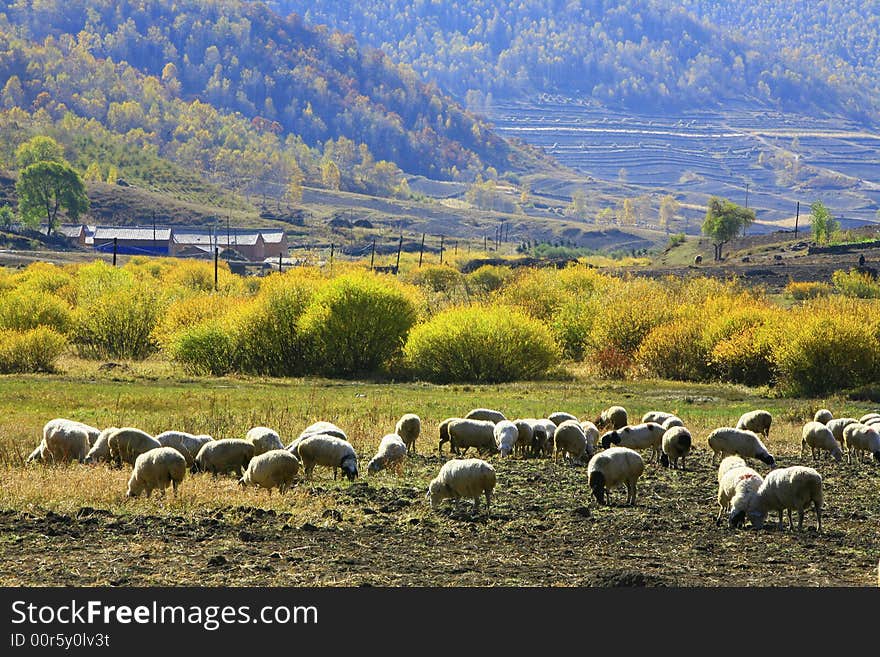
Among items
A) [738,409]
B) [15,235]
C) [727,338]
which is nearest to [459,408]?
[738,409]

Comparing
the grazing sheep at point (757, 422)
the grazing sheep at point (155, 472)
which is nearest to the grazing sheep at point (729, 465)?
the grazing sheep at point (155, 472)

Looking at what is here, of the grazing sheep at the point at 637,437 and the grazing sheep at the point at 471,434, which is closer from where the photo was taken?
the grazing sheep at the point at 637,437

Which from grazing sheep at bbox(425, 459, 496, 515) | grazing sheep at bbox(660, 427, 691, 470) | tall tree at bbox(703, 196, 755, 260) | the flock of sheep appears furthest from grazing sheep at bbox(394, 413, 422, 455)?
tall tree at bbox(703, 196, 755, 260)

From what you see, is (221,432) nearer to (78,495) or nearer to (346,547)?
(78,495)

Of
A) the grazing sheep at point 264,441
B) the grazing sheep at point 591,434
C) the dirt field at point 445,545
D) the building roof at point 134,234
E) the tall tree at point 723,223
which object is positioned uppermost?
the tall tree at point 723,223

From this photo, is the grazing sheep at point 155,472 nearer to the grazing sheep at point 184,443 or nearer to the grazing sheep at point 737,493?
the grazing sheep at point 184,443

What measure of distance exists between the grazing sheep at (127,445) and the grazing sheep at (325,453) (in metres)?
2.93

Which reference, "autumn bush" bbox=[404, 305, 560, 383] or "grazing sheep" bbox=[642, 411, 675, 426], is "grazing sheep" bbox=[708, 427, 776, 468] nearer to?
"grazing sheep" bbox=[642, 411, 675, 426]

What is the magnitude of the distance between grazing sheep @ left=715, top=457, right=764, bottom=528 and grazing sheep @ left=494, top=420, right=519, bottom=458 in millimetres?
7951

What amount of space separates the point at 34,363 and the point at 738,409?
105ft

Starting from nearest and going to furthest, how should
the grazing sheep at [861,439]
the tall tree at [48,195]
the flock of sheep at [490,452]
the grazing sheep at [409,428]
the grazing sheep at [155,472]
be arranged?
the flock of sheep at [490,452]
the grazing sheep at [155,472]
the grazing sheep at [861,439]
the grazing sheep at [409,428]
the tall tree at [48,195]

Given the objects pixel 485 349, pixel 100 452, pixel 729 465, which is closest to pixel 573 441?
pixel 729 465

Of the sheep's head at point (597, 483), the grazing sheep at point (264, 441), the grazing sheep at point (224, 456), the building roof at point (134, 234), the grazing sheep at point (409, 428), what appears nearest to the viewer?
the sheep's head at point (597, 483)

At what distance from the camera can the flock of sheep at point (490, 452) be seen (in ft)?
62.2
